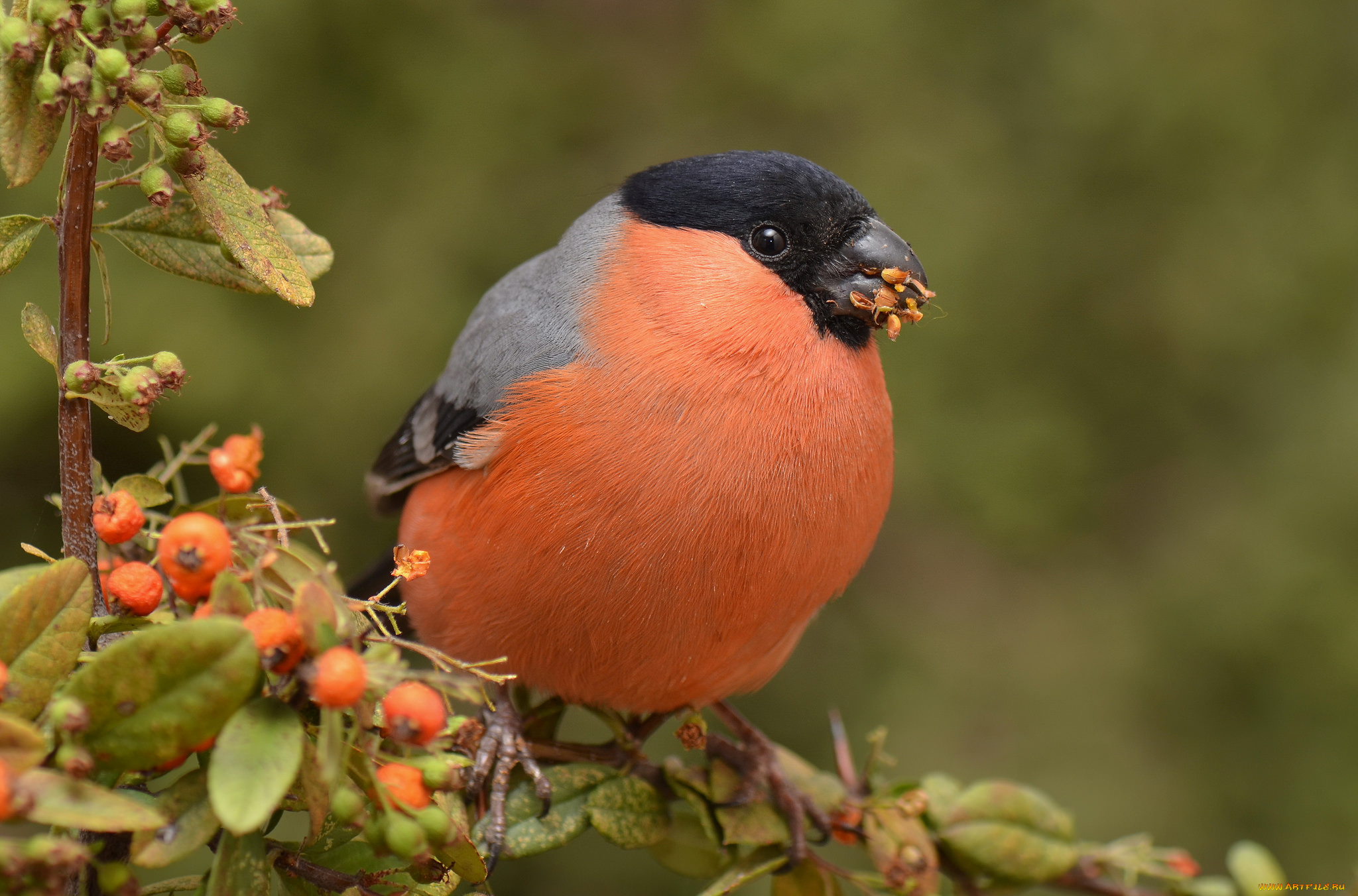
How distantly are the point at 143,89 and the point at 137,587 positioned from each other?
50 cm

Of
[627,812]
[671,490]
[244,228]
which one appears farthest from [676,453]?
[244,228]

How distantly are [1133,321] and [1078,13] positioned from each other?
3.96 ft

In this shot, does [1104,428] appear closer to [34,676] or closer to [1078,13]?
[1078,13]

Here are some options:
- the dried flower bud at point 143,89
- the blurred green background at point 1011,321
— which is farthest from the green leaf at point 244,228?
the blurred green background at point 1011,321

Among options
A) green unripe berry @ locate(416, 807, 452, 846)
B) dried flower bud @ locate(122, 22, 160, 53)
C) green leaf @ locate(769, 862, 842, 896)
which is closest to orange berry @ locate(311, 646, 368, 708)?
green unripe berry @ locate(416, 807, 452, 846)

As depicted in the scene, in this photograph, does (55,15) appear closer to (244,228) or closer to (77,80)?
(77,80)

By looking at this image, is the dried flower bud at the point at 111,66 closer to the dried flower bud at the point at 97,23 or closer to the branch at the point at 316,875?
the dried flower bud at the point at 97,23

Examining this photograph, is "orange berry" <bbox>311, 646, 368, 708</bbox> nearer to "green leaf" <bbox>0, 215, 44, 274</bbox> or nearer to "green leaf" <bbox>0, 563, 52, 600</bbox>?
"green leaf" <bbox>0, 563, 52, 600</bbox>

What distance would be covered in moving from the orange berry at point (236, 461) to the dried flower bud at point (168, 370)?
0.59 ft

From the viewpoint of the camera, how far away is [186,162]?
114cm

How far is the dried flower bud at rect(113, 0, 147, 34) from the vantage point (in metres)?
1.04

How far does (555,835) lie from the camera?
1712 millimetres

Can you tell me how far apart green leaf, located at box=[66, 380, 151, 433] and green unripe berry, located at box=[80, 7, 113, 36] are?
1.12 ft

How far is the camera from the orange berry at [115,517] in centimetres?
119
